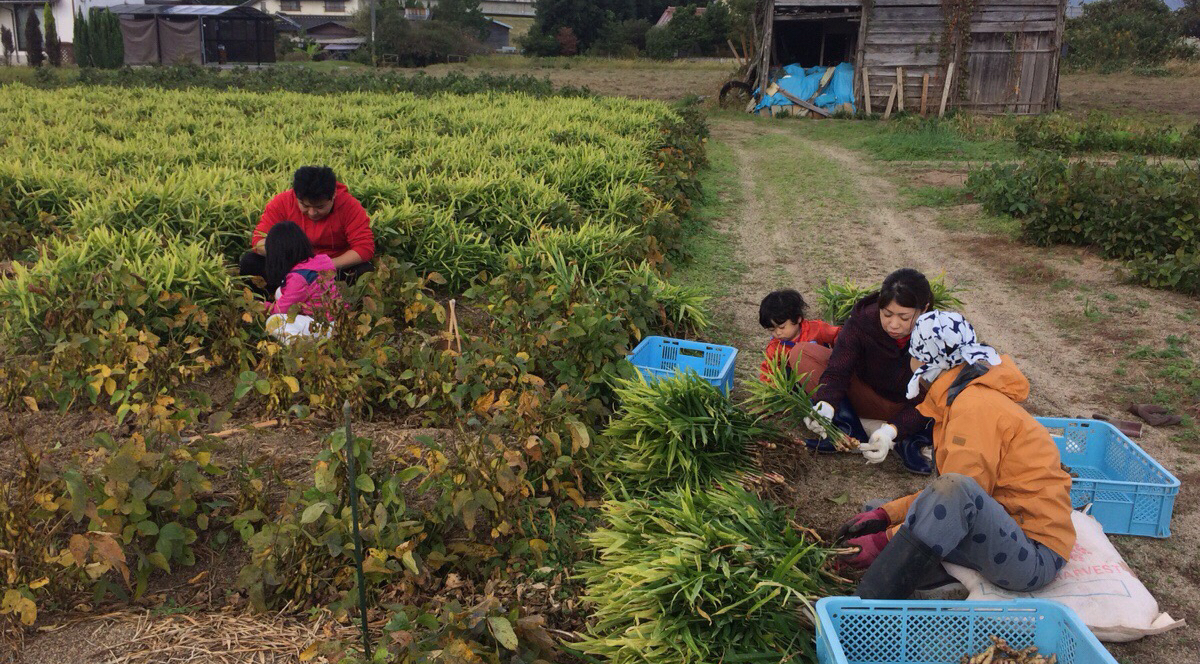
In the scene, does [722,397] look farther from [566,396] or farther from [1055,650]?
[1055,650]

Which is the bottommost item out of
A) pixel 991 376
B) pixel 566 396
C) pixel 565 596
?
pixel 565 596

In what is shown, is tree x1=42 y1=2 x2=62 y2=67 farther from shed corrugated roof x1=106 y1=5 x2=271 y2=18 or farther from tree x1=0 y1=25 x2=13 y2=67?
shed corrugated roof x1=106 y1=5 x2=271 y2=18

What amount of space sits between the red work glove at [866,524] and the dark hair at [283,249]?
3.34 meters

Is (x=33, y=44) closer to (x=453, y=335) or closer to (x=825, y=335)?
(x=453, y=335)

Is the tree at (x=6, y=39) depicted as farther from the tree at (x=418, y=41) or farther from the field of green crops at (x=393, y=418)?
the field of green crops at (x=393, y=418)

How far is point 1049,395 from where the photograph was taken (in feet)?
15.6

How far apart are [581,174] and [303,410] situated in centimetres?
486

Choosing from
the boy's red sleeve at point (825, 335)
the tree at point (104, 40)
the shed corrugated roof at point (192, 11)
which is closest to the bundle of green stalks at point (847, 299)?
the boy's red sleeve at point (825, 335)

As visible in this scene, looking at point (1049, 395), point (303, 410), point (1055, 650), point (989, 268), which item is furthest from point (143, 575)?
point (989, 268)

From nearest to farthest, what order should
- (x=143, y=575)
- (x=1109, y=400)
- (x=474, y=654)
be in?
(x=474, y=654) → (x=143, y=575) → (x=1109, y=400)

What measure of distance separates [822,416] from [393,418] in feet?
6.35

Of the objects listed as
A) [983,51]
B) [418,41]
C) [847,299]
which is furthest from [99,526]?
[418,41]

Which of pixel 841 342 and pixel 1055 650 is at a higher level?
pixel 841 342

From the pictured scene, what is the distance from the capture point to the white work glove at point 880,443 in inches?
150
